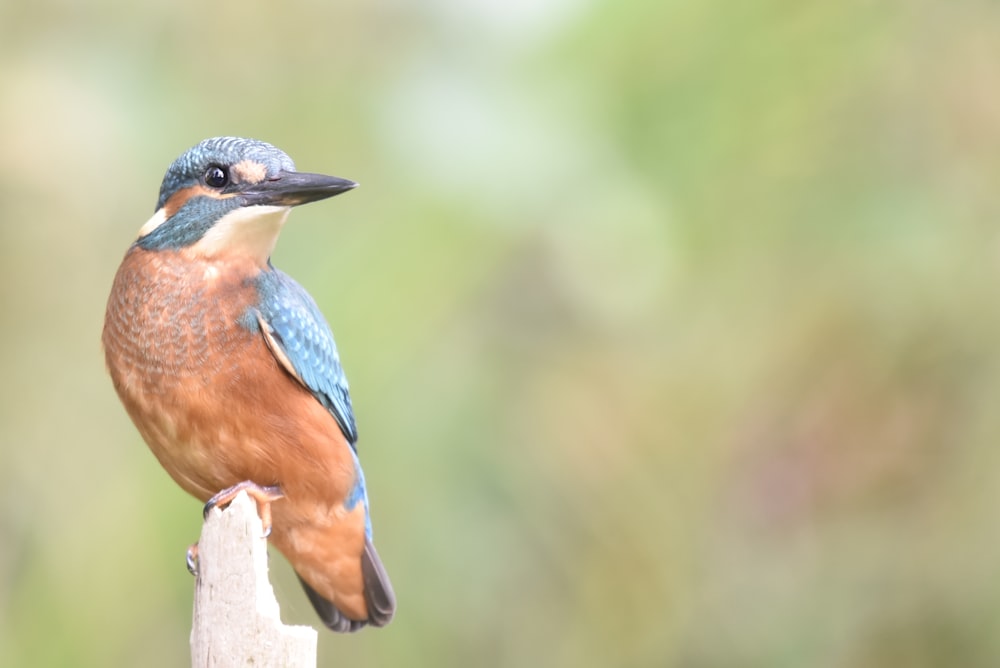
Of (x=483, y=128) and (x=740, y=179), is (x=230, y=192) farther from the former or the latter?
(x=740, y=179)

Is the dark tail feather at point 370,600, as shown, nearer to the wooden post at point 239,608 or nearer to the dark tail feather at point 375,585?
the dark tail feather at point 375,585

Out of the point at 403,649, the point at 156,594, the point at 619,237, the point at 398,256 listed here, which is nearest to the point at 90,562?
the point at 156,594

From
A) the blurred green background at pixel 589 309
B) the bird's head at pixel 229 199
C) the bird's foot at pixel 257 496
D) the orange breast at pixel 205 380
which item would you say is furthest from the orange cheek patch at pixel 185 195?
the blurred green background at pixel 589 309

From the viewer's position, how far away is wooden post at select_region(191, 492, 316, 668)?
7.02 ft

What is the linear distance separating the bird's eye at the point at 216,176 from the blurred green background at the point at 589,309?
4.70ft

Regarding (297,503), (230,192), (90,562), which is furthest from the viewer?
(90,562)

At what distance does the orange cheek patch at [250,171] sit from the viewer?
2.71 metres

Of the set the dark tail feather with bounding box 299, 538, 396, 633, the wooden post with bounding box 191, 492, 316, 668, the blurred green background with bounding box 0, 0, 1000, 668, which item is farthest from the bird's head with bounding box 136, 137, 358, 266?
the blurred green background with bounding box 0, 0, 1000, 668

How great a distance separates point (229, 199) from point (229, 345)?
316 mm

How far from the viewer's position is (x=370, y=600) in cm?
315

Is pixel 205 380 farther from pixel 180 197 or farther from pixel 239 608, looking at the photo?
pixel 239 608

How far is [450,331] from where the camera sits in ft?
15.2

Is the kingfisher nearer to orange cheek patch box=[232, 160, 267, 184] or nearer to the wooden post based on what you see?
orange cheek patch box=[232, 160, 267, 184]

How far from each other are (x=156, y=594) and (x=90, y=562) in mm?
239
